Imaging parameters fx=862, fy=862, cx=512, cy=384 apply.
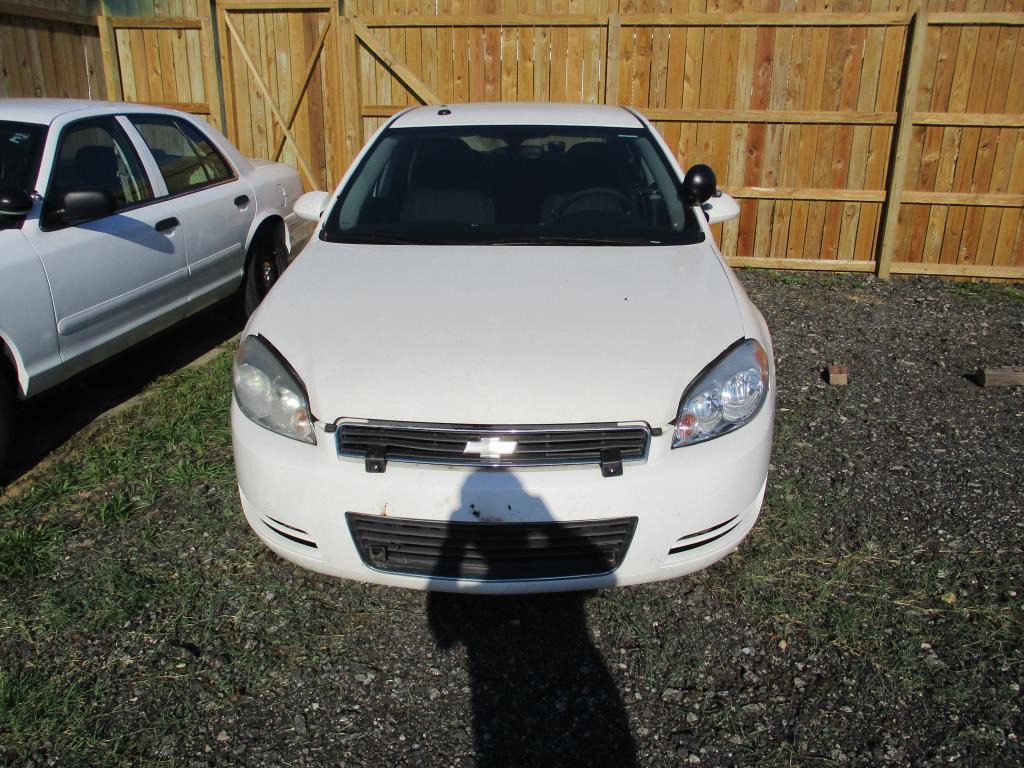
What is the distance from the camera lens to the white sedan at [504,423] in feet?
8.40

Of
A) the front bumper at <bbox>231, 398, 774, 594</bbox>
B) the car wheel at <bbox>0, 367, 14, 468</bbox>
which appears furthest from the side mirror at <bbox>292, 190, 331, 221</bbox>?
the front bumper at <bbox>231, 398, 774, 594</bbox>

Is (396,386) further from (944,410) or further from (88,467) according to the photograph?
(944,410)

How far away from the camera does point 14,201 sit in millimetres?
3857

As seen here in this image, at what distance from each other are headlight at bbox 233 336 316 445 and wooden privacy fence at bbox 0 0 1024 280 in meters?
5.84

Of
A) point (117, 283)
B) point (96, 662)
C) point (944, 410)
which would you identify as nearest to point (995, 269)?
point (944, 410)

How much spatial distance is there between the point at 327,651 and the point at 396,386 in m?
0.95

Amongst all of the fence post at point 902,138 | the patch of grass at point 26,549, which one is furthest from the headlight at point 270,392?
the fence post at point 902,138

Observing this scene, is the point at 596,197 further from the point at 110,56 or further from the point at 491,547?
the point at 110,56

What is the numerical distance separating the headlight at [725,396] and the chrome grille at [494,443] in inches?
6.6

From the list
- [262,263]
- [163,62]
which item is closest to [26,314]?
[262,263]

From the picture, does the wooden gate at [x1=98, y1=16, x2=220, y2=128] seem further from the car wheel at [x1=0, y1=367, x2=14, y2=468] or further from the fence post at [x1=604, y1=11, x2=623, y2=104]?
the car wheel at [x1=0, y1=367, x2=14, y2=468]

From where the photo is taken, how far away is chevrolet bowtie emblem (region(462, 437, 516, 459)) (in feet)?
8.43

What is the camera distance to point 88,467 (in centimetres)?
403

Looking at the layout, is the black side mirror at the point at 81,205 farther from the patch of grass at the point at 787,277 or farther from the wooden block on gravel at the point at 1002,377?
the patch of grass at the point at 787,277
